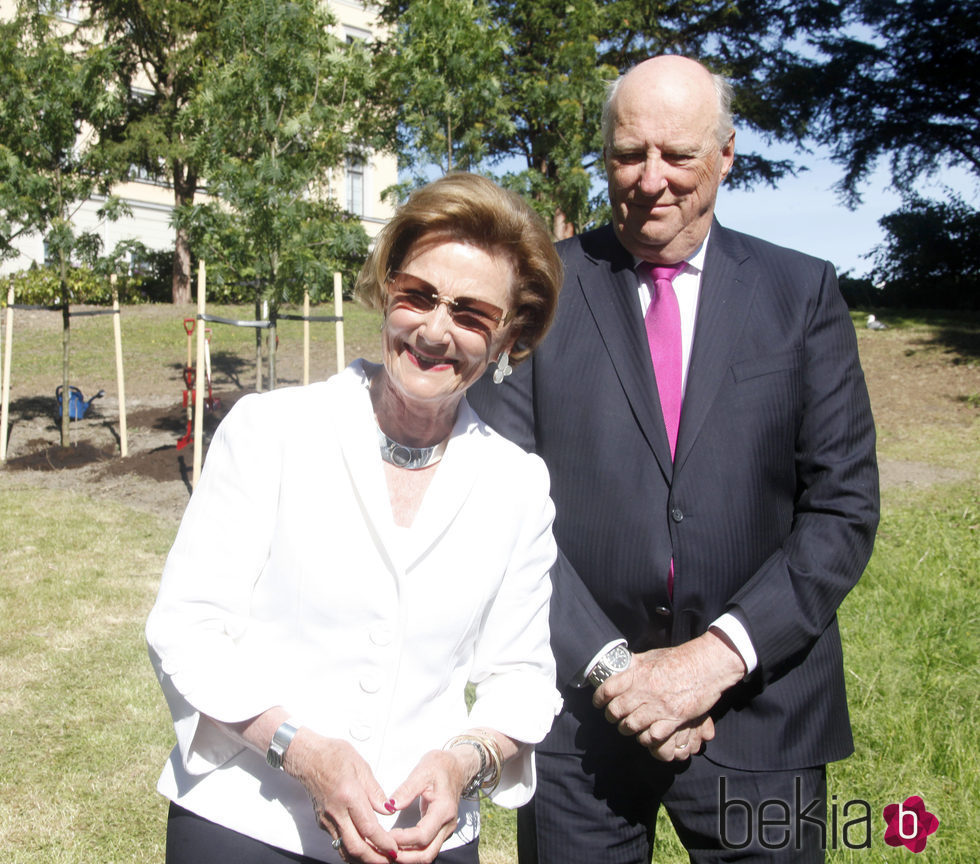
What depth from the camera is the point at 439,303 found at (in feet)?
6.70

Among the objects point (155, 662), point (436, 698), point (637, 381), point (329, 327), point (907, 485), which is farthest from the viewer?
point (329, 327)

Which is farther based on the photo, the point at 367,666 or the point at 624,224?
the point at 624,224

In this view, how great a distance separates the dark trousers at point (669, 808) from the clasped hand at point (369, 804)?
0.72 metres

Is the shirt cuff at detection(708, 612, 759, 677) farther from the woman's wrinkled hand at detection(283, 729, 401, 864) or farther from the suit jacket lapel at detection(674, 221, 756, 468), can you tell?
the woman's wrinkled hand at detection(283, 729, 401, 864)

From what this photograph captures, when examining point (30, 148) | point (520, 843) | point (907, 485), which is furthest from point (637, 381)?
point (30, 148)

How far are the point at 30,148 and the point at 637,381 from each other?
34.9ft

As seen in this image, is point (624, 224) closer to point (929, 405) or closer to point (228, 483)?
point (228, 483)

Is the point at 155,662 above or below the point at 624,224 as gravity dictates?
below

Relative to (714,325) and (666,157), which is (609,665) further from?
(666,157)

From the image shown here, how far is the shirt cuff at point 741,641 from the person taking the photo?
2301mm

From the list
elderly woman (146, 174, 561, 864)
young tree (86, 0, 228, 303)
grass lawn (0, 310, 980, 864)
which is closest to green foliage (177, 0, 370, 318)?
grass lawn (0, 310, 980, 864)

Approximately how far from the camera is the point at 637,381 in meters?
2.46

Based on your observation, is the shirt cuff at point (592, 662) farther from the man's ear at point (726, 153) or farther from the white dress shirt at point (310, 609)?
the man's ear at point (726, 153)

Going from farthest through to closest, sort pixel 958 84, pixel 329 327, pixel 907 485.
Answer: pixel 958 84 < pixel 329 327 < pixel 907 485
